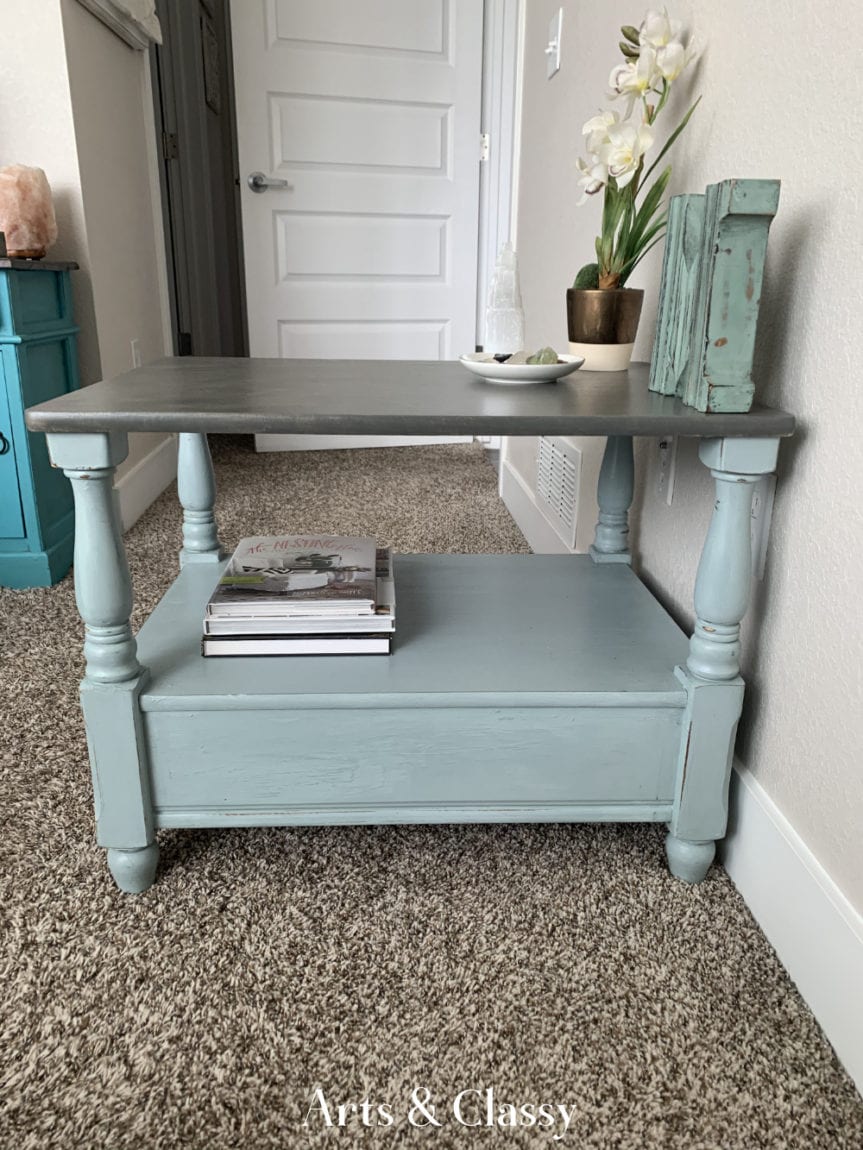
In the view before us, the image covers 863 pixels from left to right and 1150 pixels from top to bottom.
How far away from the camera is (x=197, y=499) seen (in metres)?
1.34

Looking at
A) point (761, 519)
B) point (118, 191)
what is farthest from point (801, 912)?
point (118, 191)

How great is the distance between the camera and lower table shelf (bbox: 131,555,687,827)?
Result: 0.95 m

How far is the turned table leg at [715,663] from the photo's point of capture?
0.87 meters

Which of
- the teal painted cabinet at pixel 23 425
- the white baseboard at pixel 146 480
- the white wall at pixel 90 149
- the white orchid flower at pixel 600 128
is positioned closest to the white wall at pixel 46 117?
the white wall at pixel 90 149

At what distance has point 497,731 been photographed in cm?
97

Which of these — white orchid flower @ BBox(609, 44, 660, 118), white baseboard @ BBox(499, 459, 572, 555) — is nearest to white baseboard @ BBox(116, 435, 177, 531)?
white baseboard @ BBox(499, 459, 572, 555)

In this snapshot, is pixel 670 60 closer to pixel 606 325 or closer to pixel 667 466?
pixel 606 325

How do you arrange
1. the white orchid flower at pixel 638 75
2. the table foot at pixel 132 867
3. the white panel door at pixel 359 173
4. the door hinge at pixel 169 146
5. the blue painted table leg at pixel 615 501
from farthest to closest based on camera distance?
the door hinge at pixel 169 146 → the white panel door at pixel 359 173 → the blue painted table leg at pixel 615 501 → the white orchid flower at pixel 638 75 → the table foot at pixel 132 867

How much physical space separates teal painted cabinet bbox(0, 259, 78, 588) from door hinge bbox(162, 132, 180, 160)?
1691 mm

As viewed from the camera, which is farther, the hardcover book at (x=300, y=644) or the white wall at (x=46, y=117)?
the white wall at (x=46, y=117)

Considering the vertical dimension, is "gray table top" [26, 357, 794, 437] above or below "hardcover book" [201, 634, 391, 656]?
above

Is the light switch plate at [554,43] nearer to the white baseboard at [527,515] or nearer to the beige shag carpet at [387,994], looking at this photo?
the white baseboard at [527,515]

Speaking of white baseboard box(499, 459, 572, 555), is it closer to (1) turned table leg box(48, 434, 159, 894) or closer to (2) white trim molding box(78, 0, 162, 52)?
(1) turned table leg box(48, 434, 159, 894)

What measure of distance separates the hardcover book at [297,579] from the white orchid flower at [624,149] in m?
0.59
